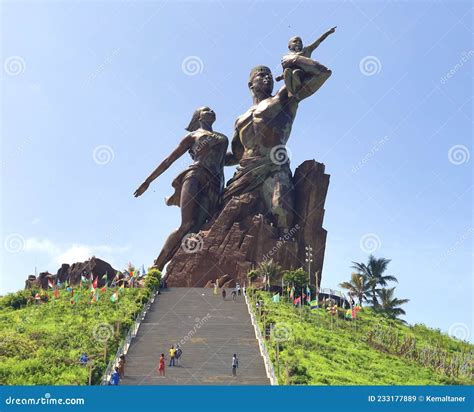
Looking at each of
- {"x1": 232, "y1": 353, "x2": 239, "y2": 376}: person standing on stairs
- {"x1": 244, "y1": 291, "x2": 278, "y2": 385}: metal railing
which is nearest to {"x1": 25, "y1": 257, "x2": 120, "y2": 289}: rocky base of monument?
{"x1": 244, "y1": 291, "x2": 278, "y2": 385}: metal railing

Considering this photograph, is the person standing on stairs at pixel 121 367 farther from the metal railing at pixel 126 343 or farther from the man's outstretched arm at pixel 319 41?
the man's outstretched arm at pixel 319 41

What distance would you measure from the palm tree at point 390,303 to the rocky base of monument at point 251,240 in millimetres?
5926

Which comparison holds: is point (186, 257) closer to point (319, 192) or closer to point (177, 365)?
point (319, 192)

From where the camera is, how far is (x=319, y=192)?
1403 inches

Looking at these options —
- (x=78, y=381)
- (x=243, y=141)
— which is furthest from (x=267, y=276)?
(x=78, y=381)

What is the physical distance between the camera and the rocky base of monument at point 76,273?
3925 cm

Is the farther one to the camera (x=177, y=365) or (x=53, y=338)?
(x=53, y=338)

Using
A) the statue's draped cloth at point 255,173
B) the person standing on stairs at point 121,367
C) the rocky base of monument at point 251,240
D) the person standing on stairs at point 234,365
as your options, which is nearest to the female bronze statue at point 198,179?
the rocky base of monument at point 251,240

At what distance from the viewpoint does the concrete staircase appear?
17.8 meters

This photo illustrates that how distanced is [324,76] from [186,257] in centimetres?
1295

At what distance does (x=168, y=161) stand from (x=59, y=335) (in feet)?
61.8

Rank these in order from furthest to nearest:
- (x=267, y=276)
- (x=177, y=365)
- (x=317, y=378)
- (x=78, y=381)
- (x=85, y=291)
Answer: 1. (x=85, y=291)
2. (x=267, y=276)
3. (x=177, y=365)
4. (x=317, y=378)
5. (x=78, y=381)

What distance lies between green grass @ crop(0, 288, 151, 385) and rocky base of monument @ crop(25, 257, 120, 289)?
5275 millimetres

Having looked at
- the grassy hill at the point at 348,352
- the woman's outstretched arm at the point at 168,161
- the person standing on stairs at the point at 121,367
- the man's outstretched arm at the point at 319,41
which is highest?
the man's outstretched arm at the point at 319,41
